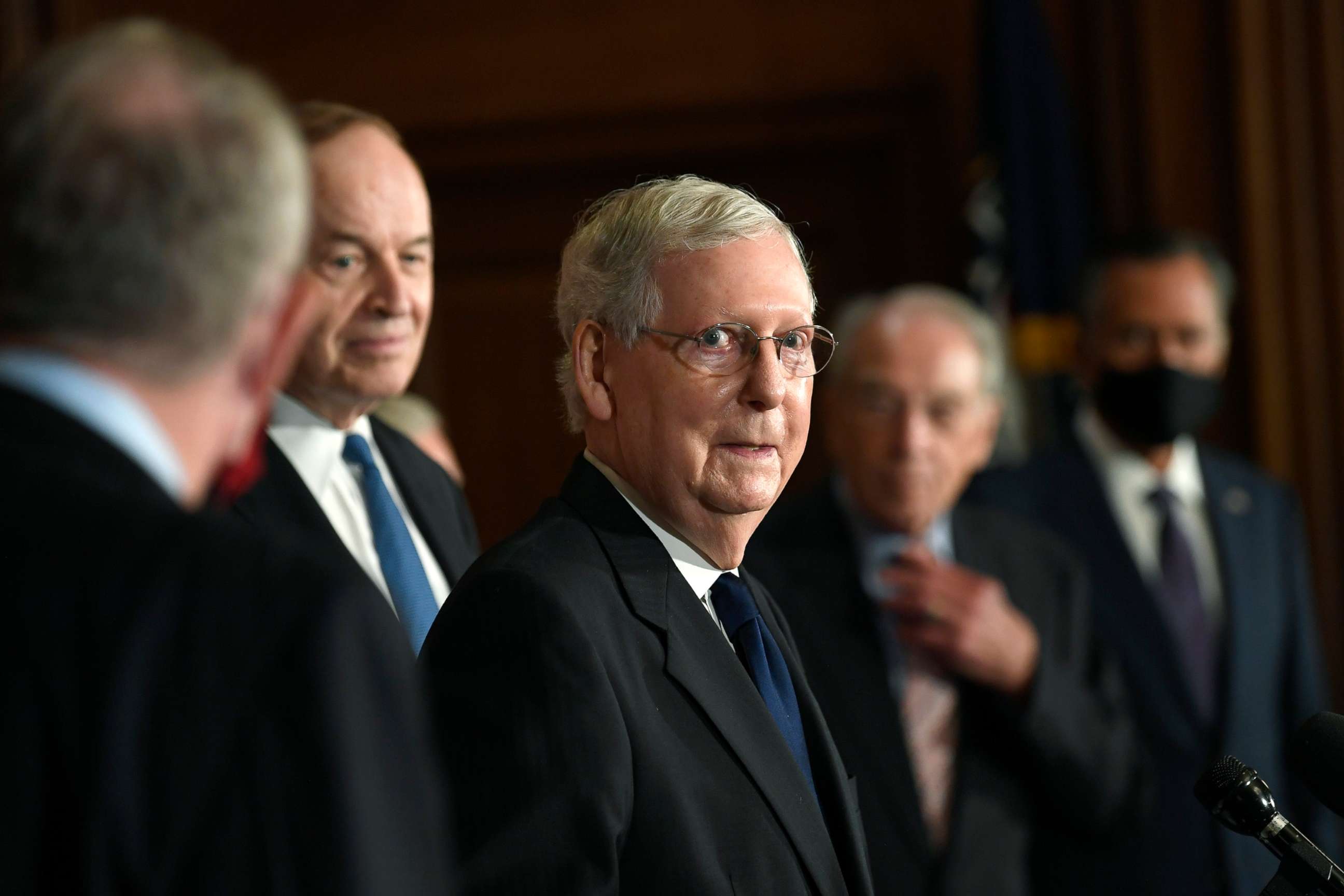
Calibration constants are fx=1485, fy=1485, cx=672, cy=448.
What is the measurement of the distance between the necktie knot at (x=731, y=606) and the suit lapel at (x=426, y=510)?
56cm

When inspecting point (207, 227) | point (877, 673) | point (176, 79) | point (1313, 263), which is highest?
point (176, 79)

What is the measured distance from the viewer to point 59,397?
1.04 m

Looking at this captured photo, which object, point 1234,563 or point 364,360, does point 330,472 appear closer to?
point 364,360

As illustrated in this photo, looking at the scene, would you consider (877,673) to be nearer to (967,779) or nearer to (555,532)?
(967,779)

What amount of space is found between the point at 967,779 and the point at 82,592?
257 cm

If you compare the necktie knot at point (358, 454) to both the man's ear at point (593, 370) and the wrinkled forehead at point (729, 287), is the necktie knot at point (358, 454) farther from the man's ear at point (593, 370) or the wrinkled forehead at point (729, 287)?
the wrinkled forehead at point (729, 287)

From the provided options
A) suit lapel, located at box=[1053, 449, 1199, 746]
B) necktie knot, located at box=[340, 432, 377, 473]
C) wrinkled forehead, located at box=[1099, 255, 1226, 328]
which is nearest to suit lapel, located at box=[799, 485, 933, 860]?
suit lapel, located at box=[1053, 449, 1199, 746]

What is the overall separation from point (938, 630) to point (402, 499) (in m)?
1.40

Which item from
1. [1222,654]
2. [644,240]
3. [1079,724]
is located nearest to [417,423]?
[644,240]

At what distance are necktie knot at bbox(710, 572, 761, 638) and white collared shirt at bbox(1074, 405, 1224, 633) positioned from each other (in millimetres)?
2063

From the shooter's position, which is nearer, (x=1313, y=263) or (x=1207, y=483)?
(x=1207, y=483)

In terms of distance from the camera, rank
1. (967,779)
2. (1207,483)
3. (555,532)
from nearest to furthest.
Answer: (555,532) → (967,779) → (1207,483)

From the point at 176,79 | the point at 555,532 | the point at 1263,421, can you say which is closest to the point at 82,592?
the point at 176,79

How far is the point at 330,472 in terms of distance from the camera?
2.36m
